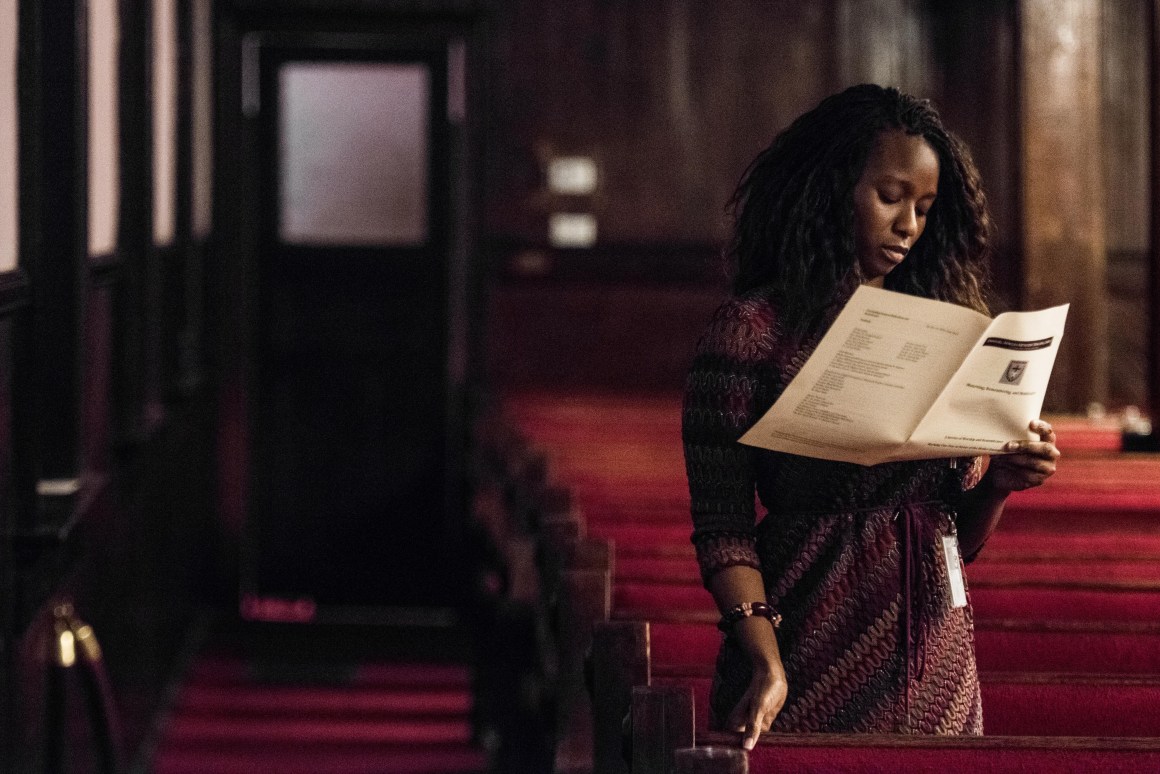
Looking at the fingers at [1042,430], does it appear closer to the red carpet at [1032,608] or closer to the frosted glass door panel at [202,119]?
the red carpet at [1032,608]

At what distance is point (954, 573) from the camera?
191 cm

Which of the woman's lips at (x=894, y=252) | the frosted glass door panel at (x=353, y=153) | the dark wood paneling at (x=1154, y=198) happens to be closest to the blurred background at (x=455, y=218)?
the frosted glass door panel at (x=353, y=153)

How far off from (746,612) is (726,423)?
0.21 meters

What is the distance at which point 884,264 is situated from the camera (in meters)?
1.87

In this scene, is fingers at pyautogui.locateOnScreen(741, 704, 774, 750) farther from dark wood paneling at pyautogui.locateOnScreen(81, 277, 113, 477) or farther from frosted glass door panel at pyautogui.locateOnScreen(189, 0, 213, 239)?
frosted glass door panel at pyautogui.locateOnScreen(189, 0, 213, 239)

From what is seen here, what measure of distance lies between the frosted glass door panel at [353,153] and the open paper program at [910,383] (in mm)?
5865

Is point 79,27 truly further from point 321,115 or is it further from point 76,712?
point 321,115

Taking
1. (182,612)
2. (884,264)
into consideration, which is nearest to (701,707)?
(884,264)

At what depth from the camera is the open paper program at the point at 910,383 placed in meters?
1.78

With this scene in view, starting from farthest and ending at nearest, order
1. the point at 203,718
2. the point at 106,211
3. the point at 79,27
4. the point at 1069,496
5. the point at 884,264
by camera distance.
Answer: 1. the point at 203,718
2. the point at 106,211
3. the point at 1069,496
4. the point at 79,27
5. the point at 884,264

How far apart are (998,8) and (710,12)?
4.17 ft

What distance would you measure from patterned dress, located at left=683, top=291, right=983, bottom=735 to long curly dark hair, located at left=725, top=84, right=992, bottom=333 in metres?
0.06

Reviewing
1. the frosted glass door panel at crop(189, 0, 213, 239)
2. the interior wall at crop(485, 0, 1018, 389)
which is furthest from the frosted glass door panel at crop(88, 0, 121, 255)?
the interior wall at crop(485, 0, 1018, 389)

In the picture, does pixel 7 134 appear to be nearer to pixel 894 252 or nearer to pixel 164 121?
pixel 894 252
